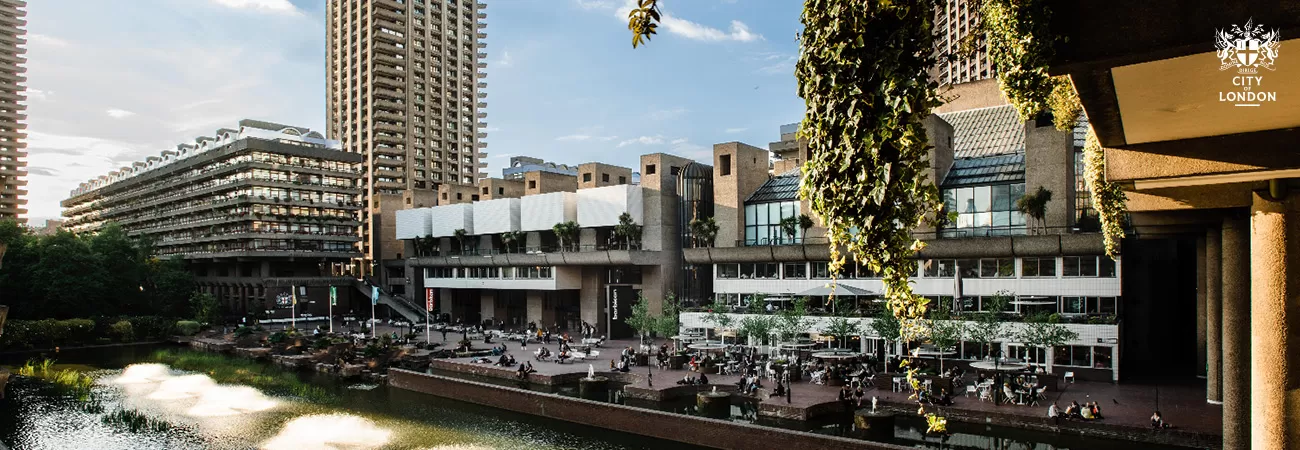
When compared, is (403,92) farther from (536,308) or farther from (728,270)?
(728,270)

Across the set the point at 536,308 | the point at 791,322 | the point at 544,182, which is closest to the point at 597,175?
the point at 544,182

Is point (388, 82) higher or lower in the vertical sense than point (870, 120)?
higher

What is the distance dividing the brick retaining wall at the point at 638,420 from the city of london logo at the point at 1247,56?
17.9m

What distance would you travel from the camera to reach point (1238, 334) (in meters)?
18.5

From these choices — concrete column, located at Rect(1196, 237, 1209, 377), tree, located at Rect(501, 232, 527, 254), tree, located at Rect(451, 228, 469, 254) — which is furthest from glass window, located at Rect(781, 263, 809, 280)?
tree, located at Rect(451, 228, 469, 254)

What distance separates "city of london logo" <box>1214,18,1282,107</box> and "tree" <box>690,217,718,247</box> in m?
47.5

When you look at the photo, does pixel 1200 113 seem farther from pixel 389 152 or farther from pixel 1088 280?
pixel 389 152

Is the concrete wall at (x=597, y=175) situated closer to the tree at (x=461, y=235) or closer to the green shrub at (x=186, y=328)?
the tree at (x=461, y=235)

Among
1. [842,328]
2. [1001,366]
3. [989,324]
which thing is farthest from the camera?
[842,328]

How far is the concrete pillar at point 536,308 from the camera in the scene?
66.6m

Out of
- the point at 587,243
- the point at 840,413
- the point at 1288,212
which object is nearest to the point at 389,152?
the point at 587,243

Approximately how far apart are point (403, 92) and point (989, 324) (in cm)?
9772

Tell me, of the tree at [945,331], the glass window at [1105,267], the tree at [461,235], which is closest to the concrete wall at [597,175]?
the tree at [461,235]

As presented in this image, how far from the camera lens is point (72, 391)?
39781 mm
